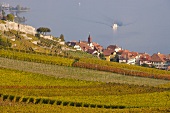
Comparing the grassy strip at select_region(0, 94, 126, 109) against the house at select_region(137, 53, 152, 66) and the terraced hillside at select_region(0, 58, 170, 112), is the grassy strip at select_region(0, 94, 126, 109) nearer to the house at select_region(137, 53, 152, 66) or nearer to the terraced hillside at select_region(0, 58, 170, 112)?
the terraced hillside at select_region(0, 58, 170, 112)

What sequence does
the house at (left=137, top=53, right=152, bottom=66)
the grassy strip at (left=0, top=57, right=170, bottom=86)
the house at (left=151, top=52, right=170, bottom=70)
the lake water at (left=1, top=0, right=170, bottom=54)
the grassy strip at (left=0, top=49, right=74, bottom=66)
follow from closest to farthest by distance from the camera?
the grassy strip at (left=0, top=57, right=170, bottom=86), the grassy strip at (left=0, top=49, right=74, bottom=66), the house at (left=151, top=52, right=170, bottom=70), the house at (left=137, top=53, right=152, bottom=66), the lake water at (left=1, top=0, right=170, bottom=54)

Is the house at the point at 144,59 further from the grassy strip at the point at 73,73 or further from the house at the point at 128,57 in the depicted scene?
the grassy strip at the point at 73,73

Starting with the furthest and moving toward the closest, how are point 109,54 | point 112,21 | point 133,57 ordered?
point 112,21, point 109,54, point 133,57

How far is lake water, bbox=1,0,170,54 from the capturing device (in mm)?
112438

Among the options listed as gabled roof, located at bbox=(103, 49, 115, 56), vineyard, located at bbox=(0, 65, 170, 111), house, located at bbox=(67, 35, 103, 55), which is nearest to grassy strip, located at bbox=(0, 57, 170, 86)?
vineyard, located at bbox=(0, 65, 170, 111)

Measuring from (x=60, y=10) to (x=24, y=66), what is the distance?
386 ft

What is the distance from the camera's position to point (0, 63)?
143 feet

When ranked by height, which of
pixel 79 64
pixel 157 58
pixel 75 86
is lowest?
pixel 75 86

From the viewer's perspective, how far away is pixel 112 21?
426 ft

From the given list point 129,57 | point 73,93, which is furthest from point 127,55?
point 73,93

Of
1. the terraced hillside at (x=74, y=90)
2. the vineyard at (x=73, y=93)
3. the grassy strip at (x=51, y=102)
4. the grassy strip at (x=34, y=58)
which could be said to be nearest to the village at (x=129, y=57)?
the grassy strip at (x=34, y=58)

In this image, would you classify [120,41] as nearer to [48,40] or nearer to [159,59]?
[159,59]

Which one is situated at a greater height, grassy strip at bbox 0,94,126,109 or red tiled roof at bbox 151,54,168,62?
red tiled roof at bbox 151,54,168,62

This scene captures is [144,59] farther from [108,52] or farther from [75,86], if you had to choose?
[75,86]
